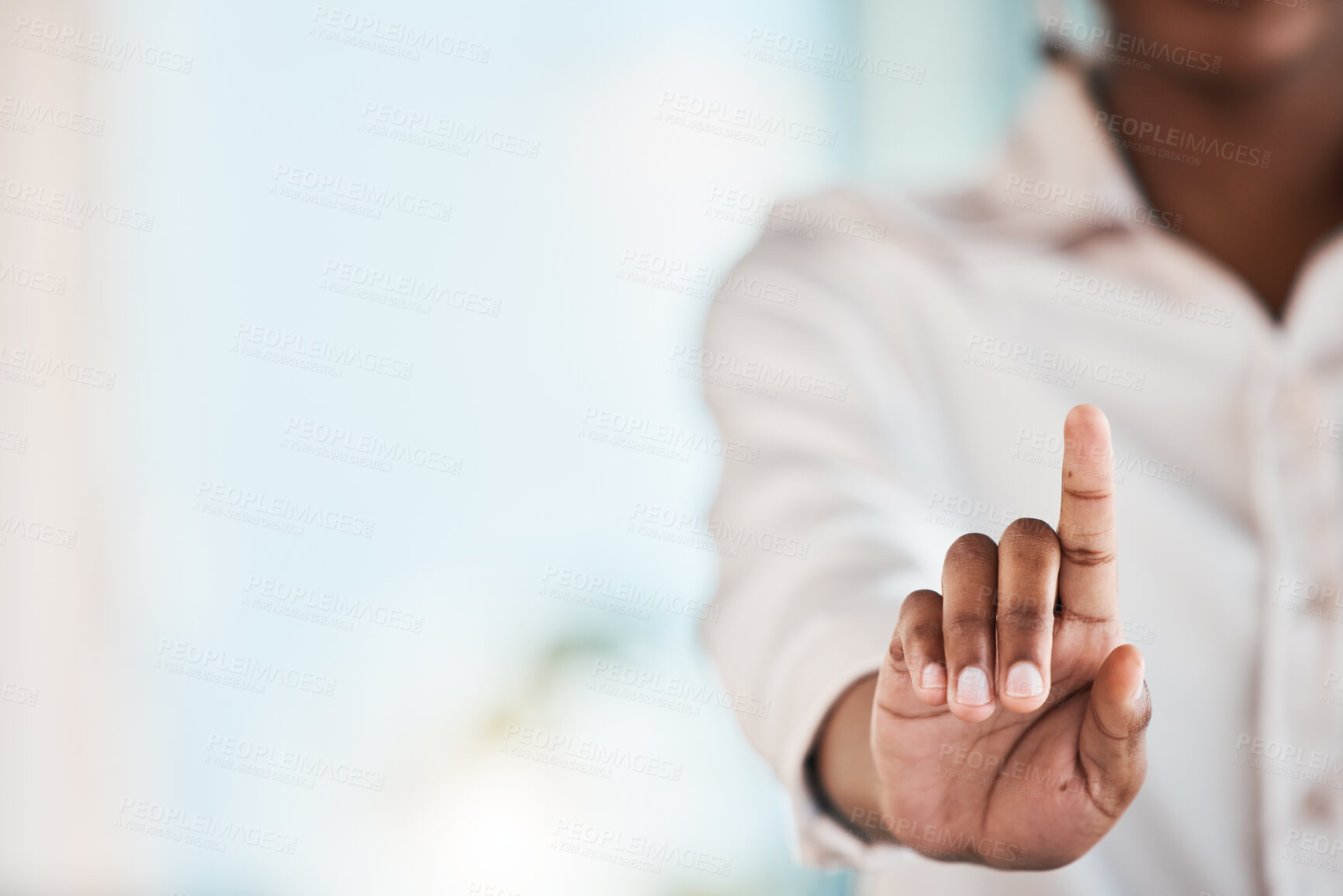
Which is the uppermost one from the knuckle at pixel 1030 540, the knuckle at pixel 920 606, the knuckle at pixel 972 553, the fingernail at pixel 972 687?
the knuckle at pixel 1030 540

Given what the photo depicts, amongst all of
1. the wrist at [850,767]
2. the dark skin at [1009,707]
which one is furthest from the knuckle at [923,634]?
the wrist at [850,767]

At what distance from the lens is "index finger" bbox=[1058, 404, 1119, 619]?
40 cm

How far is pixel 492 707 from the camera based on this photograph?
1.11 meters

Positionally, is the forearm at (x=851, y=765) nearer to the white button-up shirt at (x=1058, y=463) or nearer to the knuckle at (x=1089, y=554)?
the white button-up shirt at (x=1058, y=463)

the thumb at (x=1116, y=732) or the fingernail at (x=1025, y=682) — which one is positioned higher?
the fingernail at (x=1025, y=682)

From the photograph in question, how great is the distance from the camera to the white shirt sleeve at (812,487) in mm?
592

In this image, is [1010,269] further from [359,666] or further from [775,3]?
[359,666]

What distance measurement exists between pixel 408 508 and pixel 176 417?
310 mm

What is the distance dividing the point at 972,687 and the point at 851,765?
176 millimetres

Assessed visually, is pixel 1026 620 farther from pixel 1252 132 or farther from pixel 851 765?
pixel 1252 132

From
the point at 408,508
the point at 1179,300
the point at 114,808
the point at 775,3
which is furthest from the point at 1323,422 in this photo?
the point at 114,808

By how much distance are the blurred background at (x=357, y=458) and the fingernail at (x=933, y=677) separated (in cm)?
67

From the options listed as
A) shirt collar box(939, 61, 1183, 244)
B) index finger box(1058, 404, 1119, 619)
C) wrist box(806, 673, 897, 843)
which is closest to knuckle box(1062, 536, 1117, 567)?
index finger box(1058, 404, 1119, 619)

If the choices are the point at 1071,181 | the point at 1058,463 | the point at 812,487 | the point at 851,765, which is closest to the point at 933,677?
the point at 851,765
